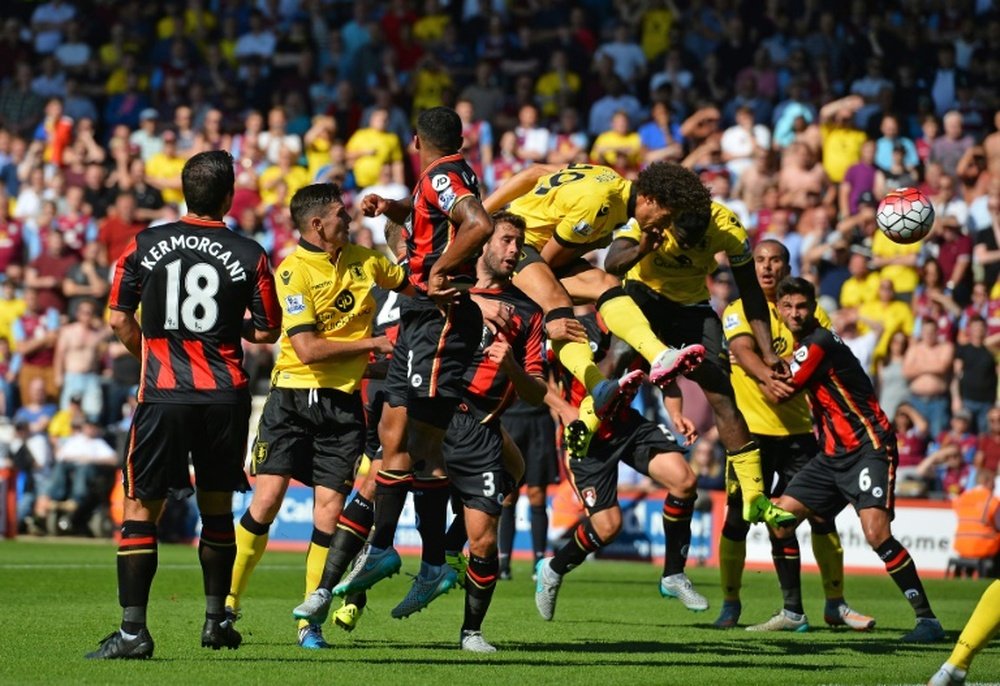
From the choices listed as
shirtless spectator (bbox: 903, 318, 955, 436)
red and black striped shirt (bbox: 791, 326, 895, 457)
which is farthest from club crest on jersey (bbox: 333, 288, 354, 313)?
shirtless spectator (bbox: 903, 318, 955, 436)

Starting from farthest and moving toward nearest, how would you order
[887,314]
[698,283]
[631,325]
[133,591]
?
[887,314] → [698,283] → [631,325] → [133,591]

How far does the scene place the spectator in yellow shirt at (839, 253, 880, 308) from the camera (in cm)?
2127

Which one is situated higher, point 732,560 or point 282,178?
point 282,178

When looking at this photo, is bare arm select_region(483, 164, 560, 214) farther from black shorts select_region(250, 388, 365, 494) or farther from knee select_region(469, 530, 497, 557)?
knee select_region(469, 530, 497, 557)

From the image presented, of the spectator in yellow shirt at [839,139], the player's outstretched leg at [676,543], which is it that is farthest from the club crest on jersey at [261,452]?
the spectator in yellow shirt at [839,139]

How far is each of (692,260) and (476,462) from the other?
331cm

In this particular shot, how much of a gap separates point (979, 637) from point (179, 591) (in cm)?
800

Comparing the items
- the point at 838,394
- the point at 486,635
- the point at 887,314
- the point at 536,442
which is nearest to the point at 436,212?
the point at 486,635

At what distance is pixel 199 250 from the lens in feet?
30.7

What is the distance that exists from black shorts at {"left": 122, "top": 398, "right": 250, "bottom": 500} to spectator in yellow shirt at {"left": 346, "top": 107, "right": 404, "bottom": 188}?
1557 centimetres

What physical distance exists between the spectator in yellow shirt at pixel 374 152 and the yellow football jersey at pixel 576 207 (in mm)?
12511

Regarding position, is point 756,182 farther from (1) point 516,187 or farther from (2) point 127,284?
(2) point 127,284

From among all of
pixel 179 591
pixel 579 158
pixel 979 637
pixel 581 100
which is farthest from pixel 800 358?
pixel 581 100

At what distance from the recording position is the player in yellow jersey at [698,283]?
11.6 m
